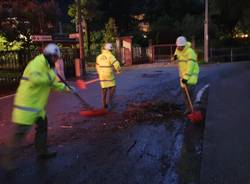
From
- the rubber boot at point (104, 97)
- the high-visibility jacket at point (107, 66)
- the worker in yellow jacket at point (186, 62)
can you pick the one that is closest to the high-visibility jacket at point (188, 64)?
the worker in yellow jacket at point (186, 62)

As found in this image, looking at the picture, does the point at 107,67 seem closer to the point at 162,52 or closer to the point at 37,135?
the point at 37,135

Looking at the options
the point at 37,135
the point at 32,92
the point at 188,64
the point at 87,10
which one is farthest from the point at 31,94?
the point at 87,10

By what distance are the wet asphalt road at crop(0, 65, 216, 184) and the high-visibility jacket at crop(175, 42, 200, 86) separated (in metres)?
0.93

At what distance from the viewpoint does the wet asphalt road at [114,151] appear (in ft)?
21.1

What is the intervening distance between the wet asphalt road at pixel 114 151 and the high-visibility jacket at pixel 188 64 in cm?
93

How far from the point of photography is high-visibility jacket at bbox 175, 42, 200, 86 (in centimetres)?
1044

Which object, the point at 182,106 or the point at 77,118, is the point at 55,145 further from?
the point at 182,106

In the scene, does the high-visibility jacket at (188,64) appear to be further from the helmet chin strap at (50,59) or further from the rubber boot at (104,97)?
the helmet chin strap at (50,59)

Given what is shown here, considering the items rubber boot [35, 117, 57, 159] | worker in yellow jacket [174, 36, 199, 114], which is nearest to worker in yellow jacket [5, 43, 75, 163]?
rubber boot [35, 117, 57, 159]

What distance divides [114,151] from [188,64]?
3.44 meters

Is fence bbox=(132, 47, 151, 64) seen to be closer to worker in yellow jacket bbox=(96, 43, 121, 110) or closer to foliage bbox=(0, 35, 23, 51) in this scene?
foliage bbox=(0, 35, 23, 51)

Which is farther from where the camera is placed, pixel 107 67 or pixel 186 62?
pixel 107 67

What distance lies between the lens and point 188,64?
10469 mm

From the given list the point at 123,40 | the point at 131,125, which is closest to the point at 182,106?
the point at 131,125
